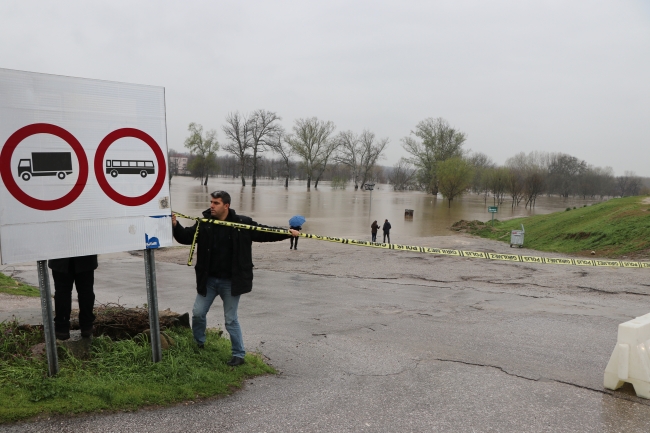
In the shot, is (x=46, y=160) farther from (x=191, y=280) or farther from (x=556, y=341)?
(x=191, y=280)

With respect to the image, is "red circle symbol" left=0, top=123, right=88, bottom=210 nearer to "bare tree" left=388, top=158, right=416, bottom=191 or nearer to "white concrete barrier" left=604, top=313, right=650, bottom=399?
"white concrete barrier" left=604, top=313, right=650, bottom=399

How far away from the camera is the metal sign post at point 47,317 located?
392 cm

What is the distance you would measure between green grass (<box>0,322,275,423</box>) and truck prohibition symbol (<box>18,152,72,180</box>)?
162 cm

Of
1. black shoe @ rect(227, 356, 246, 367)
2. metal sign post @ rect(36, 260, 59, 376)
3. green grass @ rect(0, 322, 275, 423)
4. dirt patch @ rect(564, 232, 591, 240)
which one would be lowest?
dirt patch @ rect(564, 232, 591, 240)

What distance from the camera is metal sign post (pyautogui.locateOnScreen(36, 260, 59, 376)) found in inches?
154

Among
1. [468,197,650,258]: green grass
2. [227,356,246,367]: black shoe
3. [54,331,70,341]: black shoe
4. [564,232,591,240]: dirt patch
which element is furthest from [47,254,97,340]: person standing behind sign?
[564,232,591,240]: dirt patch

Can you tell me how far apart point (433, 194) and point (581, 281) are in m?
91.6

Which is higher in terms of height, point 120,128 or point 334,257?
point 120,128

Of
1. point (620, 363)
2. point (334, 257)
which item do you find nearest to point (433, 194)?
point (334, 257)

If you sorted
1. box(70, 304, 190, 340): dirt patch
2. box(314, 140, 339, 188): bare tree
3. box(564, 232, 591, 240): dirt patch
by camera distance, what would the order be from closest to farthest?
box(70, 304, 190, 340): dirt patch → box(564, 232, 591, 240): dirt patch → box(314, 140, 339, 188): bare tree

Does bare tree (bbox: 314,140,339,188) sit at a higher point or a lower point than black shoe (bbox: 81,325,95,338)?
higher

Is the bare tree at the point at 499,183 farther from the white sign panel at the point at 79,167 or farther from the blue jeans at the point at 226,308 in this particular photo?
the white sign panel at the point at 79,167

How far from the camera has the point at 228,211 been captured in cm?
519

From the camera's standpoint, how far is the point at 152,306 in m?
4.54
